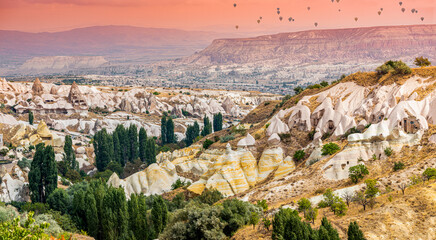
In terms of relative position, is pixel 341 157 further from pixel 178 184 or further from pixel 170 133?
pixel 170 133

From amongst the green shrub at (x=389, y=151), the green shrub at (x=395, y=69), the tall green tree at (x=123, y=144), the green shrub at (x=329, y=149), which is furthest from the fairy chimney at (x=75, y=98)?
the green shrub at (x=389, y=151)

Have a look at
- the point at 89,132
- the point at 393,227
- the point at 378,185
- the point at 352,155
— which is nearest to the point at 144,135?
the point at 89,132

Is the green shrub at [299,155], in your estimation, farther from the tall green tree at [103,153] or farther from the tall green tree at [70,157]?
the tall green tree at [70,157]

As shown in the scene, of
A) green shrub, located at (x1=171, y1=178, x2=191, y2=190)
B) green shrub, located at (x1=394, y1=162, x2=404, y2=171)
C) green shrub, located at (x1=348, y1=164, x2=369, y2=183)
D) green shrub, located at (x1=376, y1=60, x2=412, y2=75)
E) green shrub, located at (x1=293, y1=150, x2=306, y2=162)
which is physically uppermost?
green shrub, located at (x1=376, y1=60, x2=412, y2=75)

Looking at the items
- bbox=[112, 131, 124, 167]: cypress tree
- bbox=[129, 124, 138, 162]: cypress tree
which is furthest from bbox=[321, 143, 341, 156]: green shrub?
bbox=[129, 124, 138, 162]: cypress tree

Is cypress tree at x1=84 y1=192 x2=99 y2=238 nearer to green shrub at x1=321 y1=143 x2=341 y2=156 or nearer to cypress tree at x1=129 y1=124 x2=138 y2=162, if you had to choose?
green shrub at x1=321 y1=143 x2=341 y2=156

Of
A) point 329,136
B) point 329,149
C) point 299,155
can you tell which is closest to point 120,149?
point 299,155

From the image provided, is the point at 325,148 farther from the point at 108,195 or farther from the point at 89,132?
the point at 89,132
